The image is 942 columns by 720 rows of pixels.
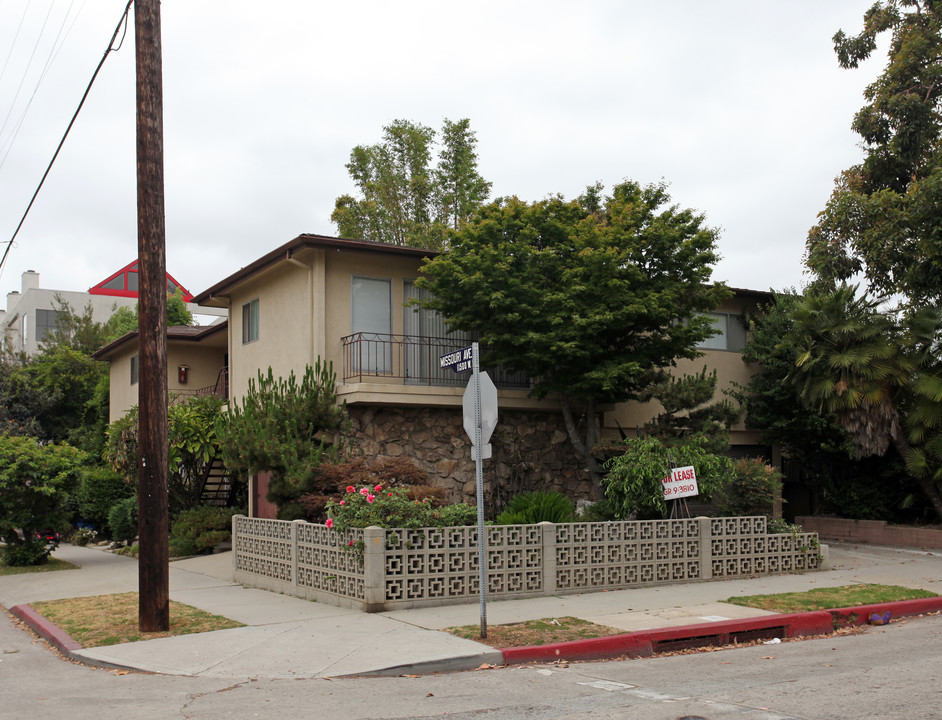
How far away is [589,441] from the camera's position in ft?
62.2

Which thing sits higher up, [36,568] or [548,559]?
[548,559]

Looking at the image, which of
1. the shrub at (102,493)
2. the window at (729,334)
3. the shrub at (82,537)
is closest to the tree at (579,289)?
the window at (729,334)

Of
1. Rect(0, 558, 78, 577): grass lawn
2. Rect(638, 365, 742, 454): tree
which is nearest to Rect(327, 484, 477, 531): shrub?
Rect(638, 365, 742, 454): tree


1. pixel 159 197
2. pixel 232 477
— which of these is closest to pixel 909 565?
pixel 159 197

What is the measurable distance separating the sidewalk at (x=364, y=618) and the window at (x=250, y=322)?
6.39 m

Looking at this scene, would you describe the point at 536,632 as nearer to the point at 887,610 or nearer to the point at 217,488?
the point at 887,610

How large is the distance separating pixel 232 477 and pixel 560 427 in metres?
9.75

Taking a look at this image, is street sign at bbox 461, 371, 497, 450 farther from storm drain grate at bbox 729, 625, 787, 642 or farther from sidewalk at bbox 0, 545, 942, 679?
storm drain grate at bbox 729, 625, 787, 642

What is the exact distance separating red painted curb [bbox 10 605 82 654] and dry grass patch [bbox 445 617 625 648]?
4241 mm

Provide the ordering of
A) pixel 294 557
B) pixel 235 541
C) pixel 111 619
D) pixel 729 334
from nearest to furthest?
pixel 111 619 → pixel 294 557 → pixel 235 541 → pixel 729 334

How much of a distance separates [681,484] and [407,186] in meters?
25.7

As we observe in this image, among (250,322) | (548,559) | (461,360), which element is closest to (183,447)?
(250,322)

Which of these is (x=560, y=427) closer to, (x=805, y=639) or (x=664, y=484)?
(x=664, y=484)

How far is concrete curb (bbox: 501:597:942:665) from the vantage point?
9.07 m
